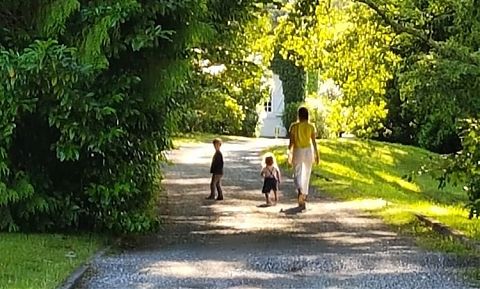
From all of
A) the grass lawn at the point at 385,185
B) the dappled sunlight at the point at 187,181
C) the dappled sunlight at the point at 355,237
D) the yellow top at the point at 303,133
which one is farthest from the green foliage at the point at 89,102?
the dappled sunlight at the point at 187,181

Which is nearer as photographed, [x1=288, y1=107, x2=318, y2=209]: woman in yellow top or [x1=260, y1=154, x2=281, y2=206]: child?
[x1=288, y1=107, x2=318, y2=209]: woman in yellow top

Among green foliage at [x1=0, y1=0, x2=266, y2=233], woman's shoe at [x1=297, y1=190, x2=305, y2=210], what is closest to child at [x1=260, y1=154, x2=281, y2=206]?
woman's shoe at [x1=297, y1=190, x2=305, y2=210]

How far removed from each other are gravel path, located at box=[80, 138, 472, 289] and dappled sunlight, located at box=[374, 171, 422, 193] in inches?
350

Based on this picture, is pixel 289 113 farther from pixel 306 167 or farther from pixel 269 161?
pixel 306 167

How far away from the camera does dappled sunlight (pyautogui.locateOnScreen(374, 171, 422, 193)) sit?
96.6 feet

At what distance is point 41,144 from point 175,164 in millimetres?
17930

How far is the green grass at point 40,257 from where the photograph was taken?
10156 millimetres

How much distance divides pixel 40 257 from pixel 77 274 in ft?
3.50

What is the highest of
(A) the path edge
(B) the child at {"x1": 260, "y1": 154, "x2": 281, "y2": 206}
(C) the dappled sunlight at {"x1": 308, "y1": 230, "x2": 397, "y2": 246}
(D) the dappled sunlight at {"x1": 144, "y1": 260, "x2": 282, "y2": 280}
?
(B) the child at {"x1": 260, "y1": 154, "x2": 281, "y2": 206}

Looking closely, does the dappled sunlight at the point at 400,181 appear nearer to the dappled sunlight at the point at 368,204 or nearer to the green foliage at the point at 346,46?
the green foliage at the point at 346,46

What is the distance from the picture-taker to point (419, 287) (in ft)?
34.4

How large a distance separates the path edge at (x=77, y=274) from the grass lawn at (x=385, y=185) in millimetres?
5415

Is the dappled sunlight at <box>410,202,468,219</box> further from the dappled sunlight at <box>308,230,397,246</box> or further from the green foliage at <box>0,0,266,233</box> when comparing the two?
the green foliage at <box>0,0,266,233</box>

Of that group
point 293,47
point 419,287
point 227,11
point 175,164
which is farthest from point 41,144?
point 175,164
